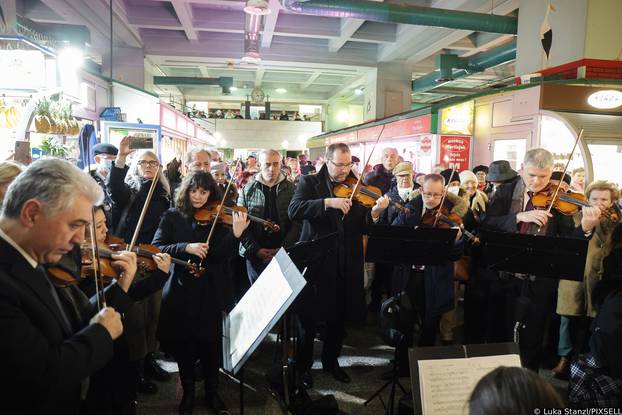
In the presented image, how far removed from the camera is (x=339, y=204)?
292 centimetres

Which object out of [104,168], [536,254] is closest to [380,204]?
[536,254]

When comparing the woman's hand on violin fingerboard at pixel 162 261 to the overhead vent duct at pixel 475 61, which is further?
the overhead vent duct at pixel 475 61

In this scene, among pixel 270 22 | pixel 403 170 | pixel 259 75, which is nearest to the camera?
pixel 403 170

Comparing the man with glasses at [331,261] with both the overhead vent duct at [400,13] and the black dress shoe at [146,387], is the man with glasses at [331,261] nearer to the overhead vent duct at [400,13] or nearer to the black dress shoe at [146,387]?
the black dress shoe at [146,387]

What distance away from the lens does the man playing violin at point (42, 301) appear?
1062 mm

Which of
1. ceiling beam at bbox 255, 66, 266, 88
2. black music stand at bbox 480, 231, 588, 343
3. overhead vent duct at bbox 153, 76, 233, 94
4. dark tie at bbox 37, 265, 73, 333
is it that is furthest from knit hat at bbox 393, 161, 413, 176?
overhead vent duct at bbox 153, 76, 233, 94

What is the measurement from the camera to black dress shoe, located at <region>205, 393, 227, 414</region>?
271cm

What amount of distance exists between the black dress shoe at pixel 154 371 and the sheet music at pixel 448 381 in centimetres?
236

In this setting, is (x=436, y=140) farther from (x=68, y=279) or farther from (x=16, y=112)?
(x=68, y=279)

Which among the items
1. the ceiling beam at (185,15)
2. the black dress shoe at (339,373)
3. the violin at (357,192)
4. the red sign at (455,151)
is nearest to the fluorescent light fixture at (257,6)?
the ceiling beam at (185,15)

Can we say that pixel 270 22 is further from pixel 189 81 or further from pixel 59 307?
pixel 59 307

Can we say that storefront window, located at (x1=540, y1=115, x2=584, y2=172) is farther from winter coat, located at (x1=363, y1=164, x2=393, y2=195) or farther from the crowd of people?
winter coat, located at (x1=363, y1=164, x2=393, y2=195)

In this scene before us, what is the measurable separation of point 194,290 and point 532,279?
94.8 inches

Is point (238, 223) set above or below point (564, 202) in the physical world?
below
